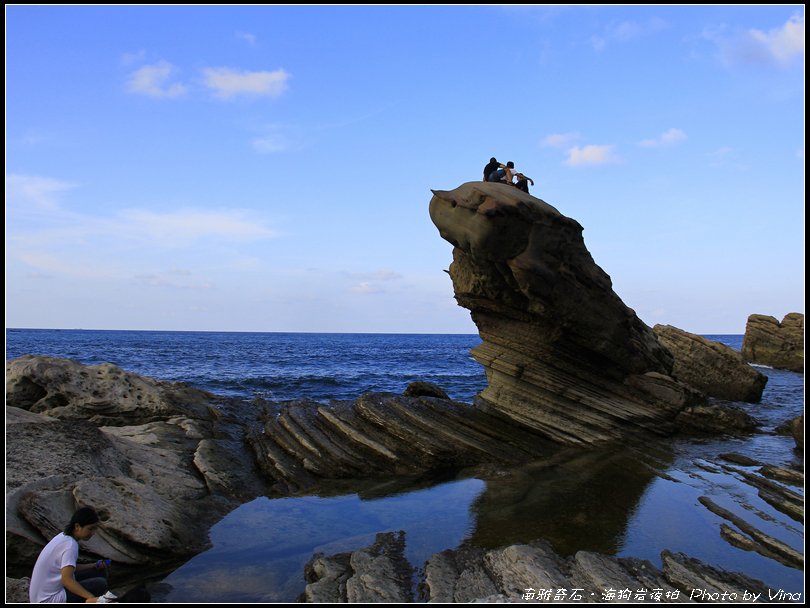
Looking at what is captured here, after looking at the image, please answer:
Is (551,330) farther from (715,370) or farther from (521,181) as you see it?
(715,370)

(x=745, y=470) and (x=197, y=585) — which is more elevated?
(x=745, y=470)

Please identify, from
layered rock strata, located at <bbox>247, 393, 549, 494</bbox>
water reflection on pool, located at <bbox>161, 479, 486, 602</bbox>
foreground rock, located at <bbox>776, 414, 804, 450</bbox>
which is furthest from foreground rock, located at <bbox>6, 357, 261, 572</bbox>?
foreground rock, located at <bbox>776, 414, 804, 450</bbox>

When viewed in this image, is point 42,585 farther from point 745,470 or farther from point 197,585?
point 745,470

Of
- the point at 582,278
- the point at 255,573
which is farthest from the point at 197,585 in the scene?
the point at 582,278

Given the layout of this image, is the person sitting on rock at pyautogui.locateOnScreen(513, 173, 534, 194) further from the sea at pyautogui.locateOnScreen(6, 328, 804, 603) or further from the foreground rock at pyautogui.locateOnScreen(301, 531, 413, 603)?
the foreground rock at pyautogui.locateOnScreen(301, 531, 413, 603)


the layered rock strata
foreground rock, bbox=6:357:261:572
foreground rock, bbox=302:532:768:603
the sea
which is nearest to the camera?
foreground rock, bbox=302:532:768:603

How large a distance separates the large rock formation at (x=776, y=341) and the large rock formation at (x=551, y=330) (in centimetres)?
4063

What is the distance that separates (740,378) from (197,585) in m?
28.7

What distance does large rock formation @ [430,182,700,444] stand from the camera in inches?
644

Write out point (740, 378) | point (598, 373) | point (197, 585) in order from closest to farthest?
1. point (197, 585)
2. point (598, 373)
3. point (740, 378)

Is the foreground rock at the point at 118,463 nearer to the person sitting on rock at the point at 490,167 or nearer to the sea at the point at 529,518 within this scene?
the sea at the point at 529,518

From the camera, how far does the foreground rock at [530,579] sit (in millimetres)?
8102

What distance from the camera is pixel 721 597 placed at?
26.4ft

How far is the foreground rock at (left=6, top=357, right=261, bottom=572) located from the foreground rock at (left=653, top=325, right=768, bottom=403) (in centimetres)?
2330
